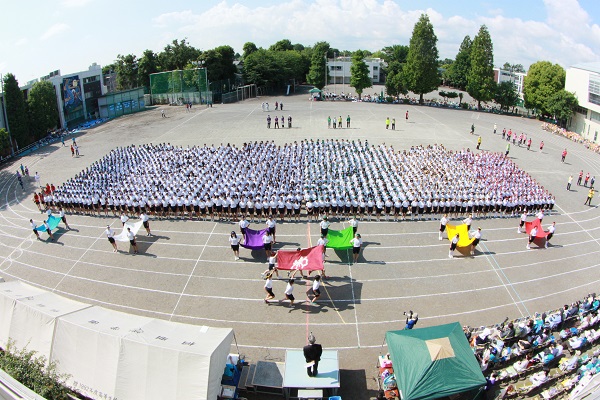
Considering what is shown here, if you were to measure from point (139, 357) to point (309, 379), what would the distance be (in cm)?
429

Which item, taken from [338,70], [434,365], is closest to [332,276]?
[434,365]

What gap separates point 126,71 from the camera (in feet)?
238

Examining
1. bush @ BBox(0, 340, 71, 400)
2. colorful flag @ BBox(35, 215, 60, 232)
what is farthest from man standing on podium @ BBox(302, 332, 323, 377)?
colorful flag @ BBox(35, 215, 60, 232)

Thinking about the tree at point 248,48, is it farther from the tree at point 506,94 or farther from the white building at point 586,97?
the white building at point 586,97

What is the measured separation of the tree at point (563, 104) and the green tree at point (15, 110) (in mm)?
56334

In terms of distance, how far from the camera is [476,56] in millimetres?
56219

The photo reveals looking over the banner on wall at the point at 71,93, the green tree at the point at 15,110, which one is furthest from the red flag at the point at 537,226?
the banner on wall at the point at 71,93

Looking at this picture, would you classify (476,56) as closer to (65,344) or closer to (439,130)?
(439,130)

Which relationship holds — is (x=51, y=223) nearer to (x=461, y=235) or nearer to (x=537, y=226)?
(x=461, y=235)

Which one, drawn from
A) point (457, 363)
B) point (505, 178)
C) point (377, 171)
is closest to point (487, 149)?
point (505, 178)

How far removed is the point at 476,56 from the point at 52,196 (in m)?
52.6

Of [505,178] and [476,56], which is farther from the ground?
[476,56]

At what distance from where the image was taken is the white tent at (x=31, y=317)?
11.4m

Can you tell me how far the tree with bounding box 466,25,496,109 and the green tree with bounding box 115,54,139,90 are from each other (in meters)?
54.7
